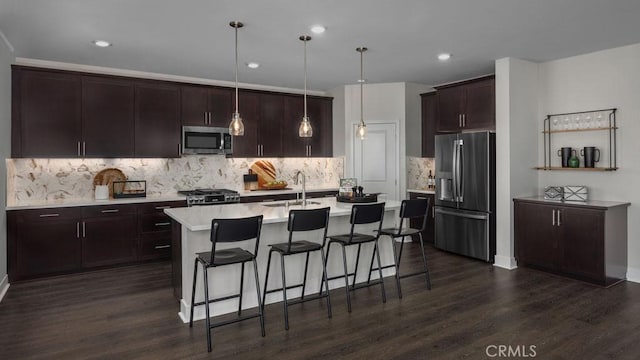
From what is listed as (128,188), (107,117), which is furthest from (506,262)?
(107,117)

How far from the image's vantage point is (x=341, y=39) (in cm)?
441

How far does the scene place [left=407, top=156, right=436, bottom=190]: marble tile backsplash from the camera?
714cm

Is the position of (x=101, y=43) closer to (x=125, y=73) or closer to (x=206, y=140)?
(x=125, y=73)

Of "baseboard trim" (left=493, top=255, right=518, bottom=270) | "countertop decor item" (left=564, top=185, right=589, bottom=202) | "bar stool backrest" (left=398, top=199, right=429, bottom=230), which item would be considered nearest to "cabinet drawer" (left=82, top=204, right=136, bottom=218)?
"bar stool backrest" (left=398, top=199, right=429, bottom=230)

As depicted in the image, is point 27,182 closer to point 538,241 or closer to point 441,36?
point 441,36

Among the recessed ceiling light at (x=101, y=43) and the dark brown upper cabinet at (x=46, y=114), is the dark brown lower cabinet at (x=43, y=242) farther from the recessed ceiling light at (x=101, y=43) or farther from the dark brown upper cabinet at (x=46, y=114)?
the recessed ceiling light at (x=101, y=43)

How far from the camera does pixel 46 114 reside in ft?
16.5

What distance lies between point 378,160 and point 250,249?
3.68m

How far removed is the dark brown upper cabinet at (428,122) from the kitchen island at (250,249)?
2527 millimetres

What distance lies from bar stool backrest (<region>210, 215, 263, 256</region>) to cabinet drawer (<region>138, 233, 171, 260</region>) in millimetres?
2730

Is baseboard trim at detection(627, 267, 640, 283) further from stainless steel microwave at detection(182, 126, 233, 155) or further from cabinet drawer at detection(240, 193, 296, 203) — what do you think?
stainless steel microwave at detection(182, 126, 233, 155)

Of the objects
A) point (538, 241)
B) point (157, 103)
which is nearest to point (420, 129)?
point (538, 241)

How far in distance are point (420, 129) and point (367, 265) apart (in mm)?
3232

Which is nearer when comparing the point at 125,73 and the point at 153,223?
the point at 153,223
